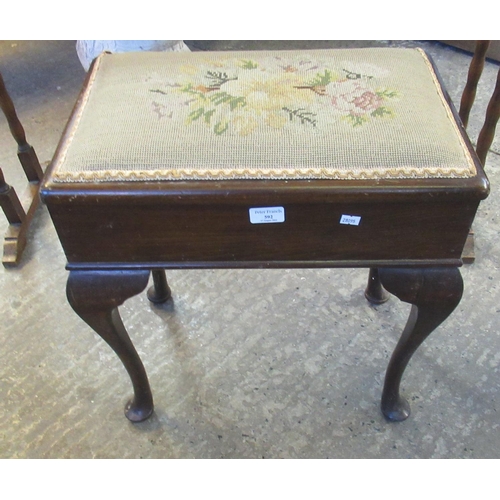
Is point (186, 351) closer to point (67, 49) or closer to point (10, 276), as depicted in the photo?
point (10, 276)

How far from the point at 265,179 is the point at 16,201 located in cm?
94

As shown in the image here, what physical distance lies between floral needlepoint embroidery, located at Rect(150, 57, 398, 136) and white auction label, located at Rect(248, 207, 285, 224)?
96 mm

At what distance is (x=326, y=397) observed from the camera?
1019mm

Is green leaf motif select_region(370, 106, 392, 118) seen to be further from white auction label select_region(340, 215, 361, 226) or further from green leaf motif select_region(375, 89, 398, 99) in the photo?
white auction label select_region(340, 215, 361, 226)

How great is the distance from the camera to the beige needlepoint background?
620 mm

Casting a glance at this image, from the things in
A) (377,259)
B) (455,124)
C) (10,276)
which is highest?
(455,124)

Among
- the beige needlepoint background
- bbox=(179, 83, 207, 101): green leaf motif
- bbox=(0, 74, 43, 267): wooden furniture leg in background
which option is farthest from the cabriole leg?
bbox=(0, 74, 43, 267): wooden furniture leg in background

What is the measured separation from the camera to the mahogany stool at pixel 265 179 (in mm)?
616

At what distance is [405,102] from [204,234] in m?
0.31

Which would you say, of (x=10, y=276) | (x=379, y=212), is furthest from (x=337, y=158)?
(x=10, y=276)

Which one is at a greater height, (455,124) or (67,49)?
(455,124)

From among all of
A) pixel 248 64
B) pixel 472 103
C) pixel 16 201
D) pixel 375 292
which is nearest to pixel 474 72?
pixel 472 103

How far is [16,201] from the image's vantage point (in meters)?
1.34

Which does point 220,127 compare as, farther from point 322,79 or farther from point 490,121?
point 490,121
